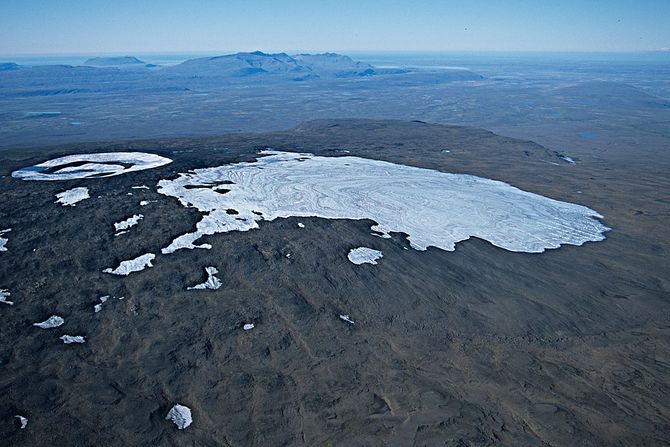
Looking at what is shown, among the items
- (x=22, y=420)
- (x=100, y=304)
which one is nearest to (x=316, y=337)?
(x=100, y=304)

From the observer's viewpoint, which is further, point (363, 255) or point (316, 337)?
point (363, 255)

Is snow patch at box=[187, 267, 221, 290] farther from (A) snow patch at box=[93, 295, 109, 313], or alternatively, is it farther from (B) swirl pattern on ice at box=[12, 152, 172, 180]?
(B) swirl pattern on ice at box=[12, 152, 172, 180]

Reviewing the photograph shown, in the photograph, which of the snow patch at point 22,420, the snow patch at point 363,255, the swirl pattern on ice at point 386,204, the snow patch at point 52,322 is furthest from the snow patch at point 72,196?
the snow patch at point 363,255

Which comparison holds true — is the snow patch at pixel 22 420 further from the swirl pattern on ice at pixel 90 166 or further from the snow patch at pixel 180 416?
the swirl pattern on ice at pixel 90 166

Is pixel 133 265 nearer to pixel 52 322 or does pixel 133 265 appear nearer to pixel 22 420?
pixel 52 322

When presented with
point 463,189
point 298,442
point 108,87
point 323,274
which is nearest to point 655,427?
point 298,442
